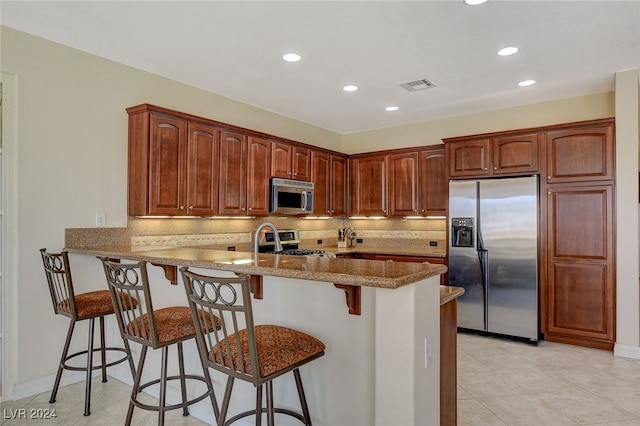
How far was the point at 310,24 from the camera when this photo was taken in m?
2.79

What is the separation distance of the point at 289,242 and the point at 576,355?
10.8ft

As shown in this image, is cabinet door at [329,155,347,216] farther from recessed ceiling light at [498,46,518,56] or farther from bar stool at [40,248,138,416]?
bar stool at [40,248,138,416]

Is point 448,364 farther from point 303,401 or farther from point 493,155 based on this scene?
point 493,155

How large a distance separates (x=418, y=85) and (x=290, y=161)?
174 centimetres

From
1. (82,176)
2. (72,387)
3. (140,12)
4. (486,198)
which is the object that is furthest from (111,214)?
(486,198)

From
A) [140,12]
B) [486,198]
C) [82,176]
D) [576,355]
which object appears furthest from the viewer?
[486,198]

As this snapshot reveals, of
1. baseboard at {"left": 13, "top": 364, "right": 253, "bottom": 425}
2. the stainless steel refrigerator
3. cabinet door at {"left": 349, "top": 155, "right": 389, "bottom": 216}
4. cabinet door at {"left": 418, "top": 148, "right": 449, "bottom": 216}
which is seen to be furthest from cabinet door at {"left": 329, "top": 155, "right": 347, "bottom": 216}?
baseboard at {"left": 13, "top": 364, "right": 253, "bottom": 425}

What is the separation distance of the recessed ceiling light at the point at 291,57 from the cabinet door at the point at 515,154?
96.6 inches

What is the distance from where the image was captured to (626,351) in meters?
3.69

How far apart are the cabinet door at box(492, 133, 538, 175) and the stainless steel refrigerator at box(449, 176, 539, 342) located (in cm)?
15

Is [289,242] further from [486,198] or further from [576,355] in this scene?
[576,355]

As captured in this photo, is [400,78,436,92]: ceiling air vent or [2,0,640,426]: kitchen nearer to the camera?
[2,0,640,426]: kitchen

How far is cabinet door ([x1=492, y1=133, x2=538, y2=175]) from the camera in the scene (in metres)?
4.22

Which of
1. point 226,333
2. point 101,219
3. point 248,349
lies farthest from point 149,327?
point 101,219
